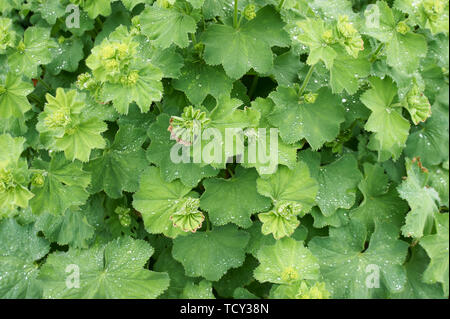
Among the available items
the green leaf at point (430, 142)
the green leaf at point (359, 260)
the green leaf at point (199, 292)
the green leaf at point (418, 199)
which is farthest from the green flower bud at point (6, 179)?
the green leaf at point (430, 142)

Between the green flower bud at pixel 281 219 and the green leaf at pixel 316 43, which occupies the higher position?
the green leaf at pixel 316 43

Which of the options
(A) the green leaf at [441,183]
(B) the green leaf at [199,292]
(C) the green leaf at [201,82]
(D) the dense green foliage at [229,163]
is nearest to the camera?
(D) the dense green foliage at [229,163]

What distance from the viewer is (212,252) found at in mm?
2203

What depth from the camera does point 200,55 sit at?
2.21 meters

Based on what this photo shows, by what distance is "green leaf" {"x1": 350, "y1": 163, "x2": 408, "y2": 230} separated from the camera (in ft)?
7.73

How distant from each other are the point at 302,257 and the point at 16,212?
1558 mm

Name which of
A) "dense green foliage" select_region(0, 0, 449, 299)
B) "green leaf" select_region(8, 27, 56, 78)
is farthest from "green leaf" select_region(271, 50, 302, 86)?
"green leaf" select_region(8, 27, 56, 78)

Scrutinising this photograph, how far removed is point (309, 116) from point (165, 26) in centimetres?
83

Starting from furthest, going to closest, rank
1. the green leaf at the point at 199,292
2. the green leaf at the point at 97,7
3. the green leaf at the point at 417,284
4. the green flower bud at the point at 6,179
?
1. the green leaf at the point at 97,7
2. the green leaf at the point at 417,284
3. the green leaf at the point at 199,292
4. the green flower bud at the point at 6,179

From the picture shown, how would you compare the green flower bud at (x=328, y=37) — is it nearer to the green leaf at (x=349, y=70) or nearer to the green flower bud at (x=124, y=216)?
the green leaf at (x=349, y=70)

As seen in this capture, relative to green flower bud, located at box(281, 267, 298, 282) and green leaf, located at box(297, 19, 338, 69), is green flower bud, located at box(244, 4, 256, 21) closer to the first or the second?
green leaf, located at box(297, 19, 338, 69)

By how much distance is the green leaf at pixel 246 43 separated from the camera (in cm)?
209

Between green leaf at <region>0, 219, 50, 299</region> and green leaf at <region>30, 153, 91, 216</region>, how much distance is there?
429 millimetres

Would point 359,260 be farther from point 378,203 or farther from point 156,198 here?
point 156,198
